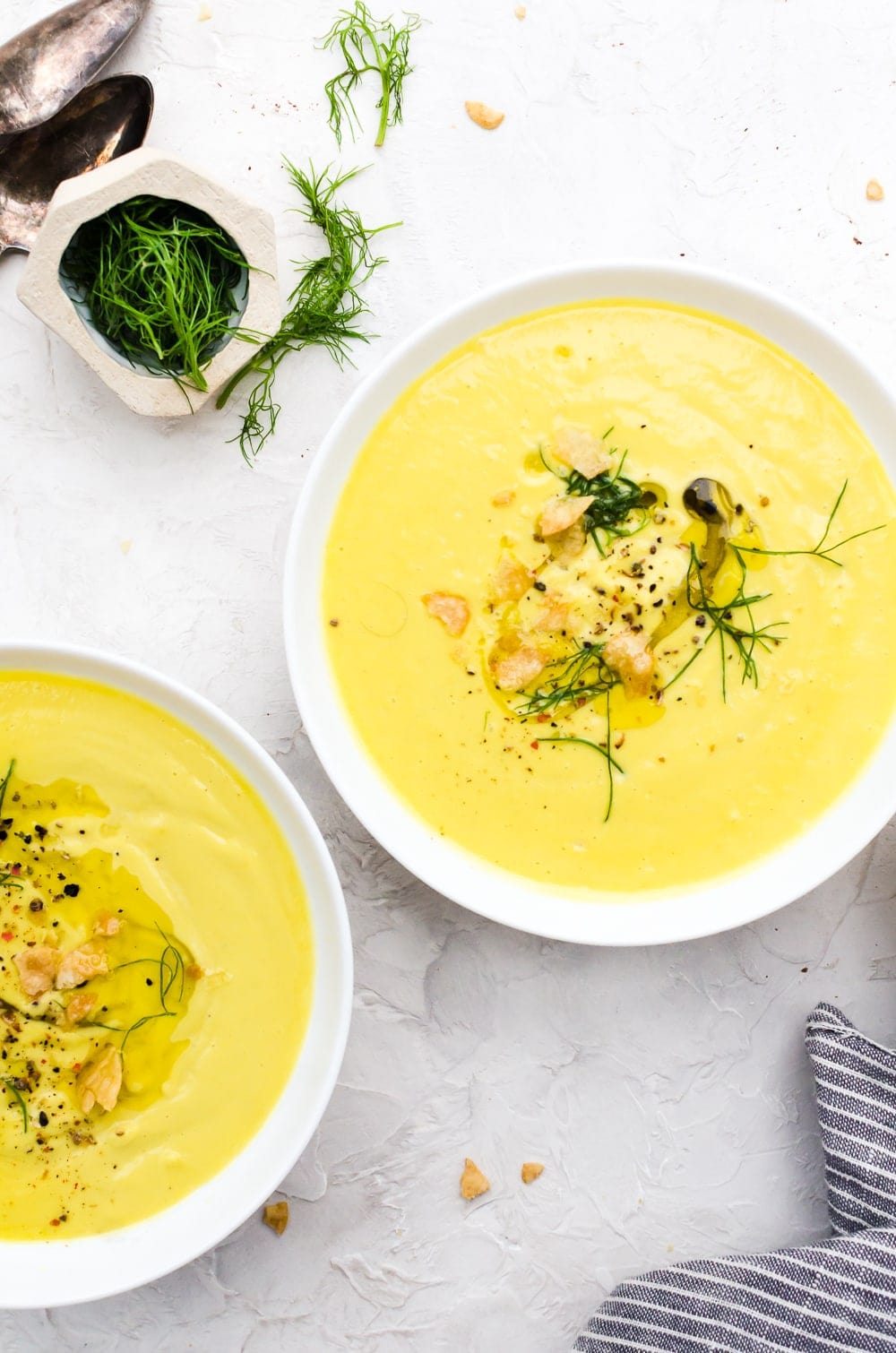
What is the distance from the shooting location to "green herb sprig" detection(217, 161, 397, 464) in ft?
7.14

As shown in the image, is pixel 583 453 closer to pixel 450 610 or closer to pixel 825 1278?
pixel 450 610

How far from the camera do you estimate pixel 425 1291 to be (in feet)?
7.54

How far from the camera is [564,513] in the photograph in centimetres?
192

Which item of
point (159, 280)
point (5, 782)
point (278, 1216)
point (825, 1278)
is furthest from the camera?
point (278, 1216)

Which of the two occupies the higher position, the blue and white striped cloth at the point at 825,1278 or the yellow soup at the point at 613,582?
the yellow soup at the point at 613,582

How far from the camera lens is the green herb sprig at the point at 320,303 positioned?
2178mm

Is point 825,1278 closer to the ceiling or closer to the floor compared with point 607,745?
closer to the floor

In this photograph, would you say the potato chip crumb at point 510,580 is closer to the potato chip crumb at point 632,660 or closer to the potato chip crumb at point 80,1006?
the potato chip crumb at point 632,660

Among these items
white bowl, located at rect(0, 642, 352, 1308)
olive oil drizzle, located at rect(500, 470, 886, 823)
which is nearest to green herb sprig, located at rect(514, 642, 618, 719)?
olive oil drizzle, located at rect(500, 470, 886, 823)

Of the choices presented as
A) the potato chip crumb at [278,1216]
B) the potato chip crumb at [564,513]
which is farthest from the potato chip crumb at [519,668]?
the potato chip crumb at [278,1216]

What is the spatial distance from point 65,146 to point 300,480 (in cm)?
90

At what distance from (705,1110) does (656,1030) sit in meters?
0.23

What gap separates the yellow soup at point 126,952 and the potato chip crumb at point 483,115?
1.52 meters

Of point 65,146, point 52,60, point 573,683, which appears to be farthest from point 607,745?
point 52,60
